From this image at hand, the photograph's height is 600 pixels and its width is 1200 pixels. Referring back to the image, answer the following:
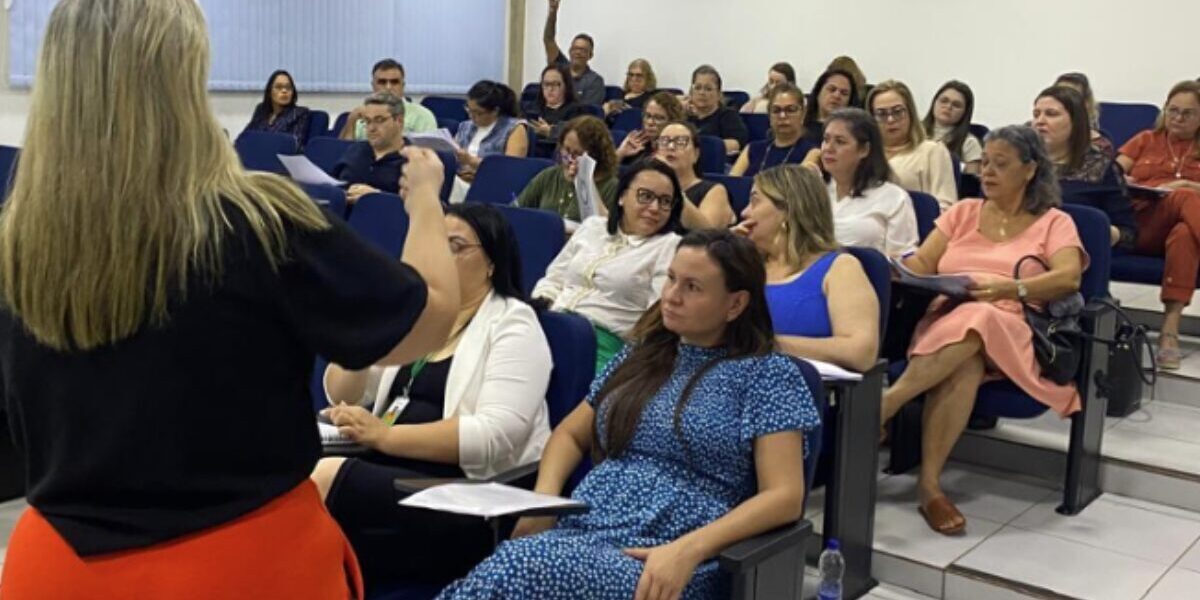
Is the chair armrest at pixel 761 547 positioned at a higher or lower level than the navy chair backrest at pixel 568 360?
lower

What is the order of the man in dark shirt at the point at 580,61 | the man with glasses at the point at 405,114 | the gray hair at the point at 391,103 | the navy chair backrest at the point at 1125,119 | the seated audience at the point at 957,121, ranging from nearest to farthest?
the seated audience at the point at 957,121, the gray hair at the point at 391,103, the navy chair backrest at the point at 1125,119, the man with glasses at the point at 405,114, the man in dark shirt at the point at 580,61

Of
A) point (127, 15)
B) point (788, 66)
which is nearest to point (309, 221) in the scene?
point (127, 15)

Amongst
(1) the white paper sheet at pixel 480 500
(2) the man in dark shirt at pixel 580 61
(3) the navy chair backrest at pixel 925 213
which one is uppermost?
(2) the man in dark shirt at pixel 580 61

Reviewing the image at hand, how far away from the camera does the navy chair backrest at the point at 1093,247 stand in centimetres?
356

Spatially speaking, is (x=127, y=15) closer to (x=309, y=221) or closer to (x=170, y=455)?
(x=309, y=221)

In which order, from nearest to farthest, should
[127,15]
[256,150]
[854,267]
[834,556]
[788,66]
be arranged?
[127,15], [834,556], [854,267], [256,150], [788,66]

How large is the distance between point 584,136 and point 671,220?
1.16m

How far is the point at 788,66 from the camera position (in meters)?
7.76

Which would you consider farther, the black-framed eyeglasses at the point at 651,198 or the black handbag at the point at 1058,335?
the black-framed eyeglasses at the point at 651,198

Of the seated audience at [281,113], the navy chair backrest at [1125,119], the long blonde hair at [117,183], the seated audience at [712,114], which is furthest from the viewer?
the seated audience at [281,113]

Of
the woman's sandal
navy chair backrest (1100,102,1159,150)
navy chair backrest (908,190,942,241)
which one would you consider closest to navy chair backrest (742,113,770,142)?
navy chair backrest (1100,102,1159,150)

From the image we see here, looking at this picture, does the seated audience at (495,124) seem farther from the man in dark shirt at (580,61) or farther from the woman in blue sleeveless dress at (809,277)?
the woman in blue sleeveless dress at (809,277)

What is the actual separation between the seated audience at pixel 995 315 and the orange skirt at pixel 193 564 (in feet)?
7.87

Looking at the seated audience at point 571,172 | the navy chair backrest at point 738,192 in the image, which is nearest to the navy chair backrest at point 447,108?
the seated audience at point 571,172
